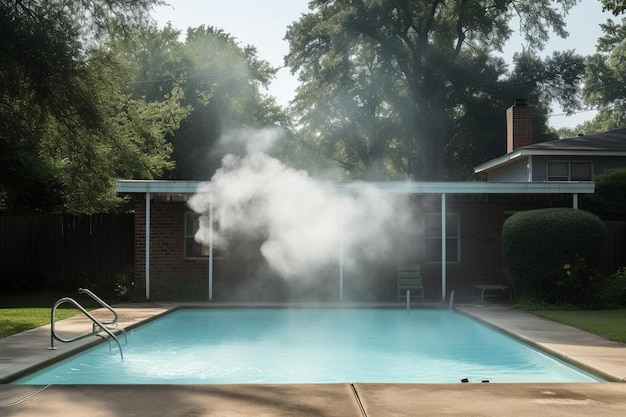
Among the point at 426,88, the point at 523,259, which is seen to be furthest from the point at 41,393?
the point at 426,88

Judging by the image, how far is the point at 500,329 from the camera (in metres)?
11.7

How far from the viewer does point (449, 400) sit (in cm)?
630

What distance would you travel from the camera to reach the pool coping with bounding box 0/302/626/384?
26.0 feet

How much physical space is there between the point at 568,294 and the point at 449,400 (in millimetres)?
9392

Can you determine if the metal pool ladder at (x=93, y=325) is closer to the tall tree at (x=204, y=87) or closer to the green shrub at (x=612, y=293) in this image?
the green shrub at (x=612, y=293)

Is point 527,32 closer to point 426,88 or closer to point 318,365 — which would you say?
point 426,88

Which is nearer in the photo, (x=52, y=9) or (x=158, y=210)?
(x=52, y=9)

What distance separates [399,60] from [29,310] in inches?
990

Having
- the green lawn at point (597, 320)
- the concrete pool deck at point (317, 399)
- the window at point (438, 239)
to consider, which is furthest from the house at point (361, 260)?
the concrete pool deck at point (317, 399)

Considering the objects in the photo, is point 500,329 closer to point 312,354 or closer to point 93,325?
point 312,354

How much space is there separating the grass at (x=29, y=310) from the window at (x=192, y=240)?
8.50ft

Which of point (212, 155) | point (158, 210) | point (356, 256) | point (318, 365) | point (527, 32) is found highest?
point (527, 32)

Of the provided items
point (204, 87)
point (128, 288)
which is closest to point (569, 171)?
point (128, 288)

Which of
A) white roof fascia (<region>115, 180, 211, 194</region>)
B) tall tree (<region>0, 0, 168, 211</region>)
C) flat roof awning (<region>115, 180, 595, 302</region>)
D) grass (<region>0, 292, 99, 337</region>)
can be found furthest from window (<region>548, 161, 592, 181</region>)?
grass (<region>0, 292, 99, 337</region>)
